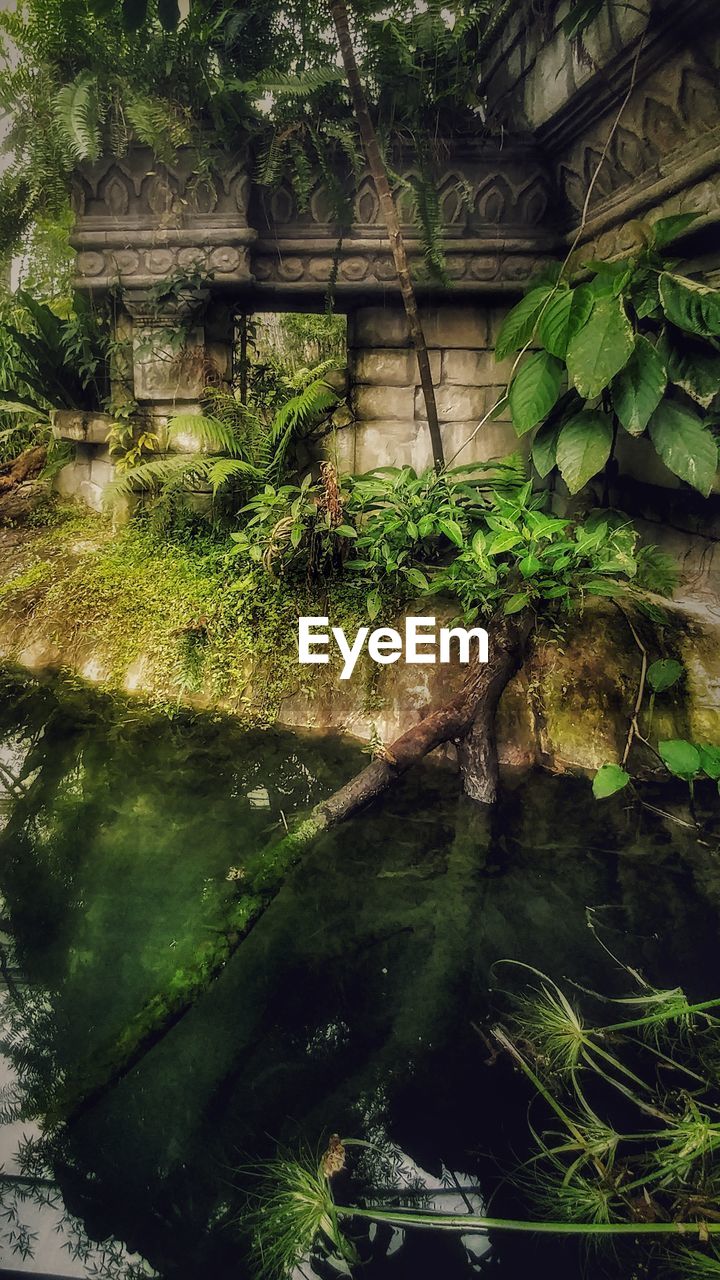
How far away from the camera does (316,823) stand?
6.46 ft

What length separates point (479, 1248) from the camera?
1047mm

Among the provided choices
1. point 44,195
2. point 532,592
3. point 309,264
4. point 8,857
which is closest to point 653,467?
point 532,592

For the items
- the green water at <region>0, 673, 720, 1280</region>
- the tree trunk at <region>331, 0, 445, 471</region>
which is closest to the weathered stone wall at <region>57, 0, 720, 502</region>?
the tree trunk at <region>331, 0, 445, 471</region>

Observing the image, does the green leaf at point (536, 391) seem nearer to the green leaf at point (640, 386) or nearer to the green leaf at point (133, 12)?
the green leaf at point (640, 386)

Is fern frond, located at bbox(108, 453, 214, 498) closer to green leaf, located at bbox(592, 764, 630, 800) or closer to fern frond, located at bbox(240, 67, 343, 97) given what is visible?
fern frond, located at bbox(240, 67, 343, 97)

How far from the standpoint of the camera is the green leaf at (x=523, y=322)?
2.74 m

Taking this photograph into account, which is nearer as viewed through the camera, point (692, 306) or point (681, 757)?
point (681, 757)

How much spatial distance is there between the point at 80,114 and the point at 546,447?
9.01 ft

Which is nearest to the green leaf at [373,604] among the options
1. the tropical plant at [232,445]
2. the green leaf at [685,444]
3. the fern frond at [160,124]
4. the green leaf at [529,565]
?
the green leaf at [529,565]

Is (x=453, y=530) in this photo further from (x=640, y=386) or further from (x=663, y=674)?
(x=663, y=674)

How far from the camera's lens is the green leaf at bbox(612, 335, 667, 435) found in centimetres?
240

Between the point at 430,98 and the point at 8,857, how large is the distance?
405 centimetres

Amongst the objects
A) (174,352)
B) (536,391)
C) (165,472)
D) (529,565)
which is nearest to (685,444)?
(536,391)

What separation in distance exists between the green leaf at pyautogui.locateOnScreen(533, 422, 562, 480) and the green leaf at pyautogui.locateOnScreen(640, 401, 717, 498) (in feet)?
1.39
